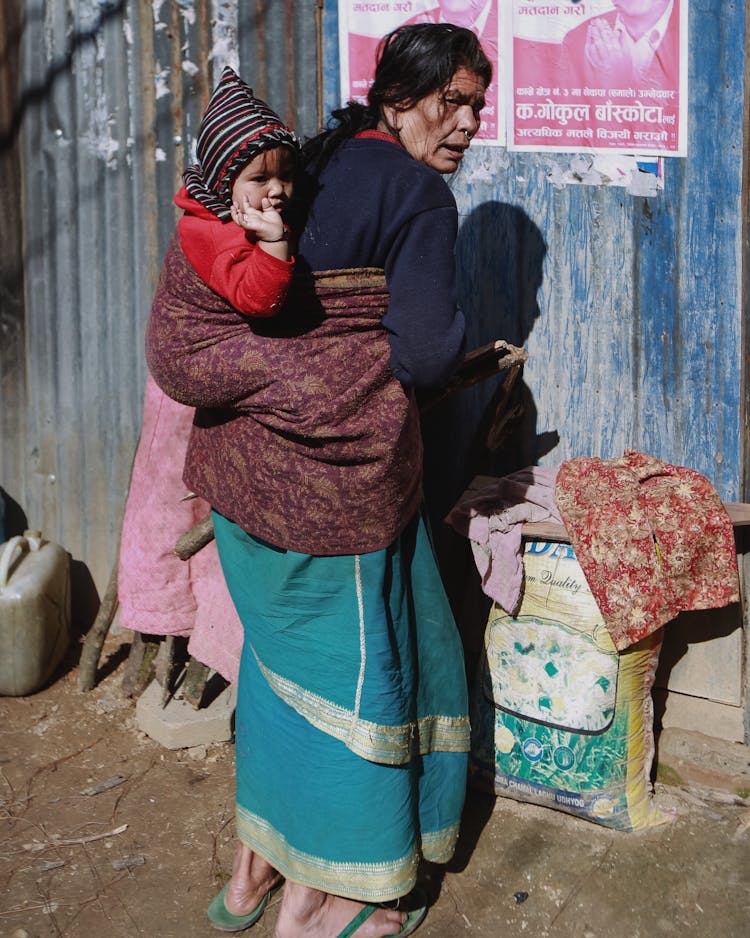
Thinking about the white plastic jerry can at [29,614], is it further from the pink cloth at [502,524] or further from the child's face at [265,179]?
the child's face at [265,179]

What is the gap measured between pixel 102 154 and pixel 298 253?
2.15m

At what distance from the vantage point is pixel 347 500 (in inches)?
91.0

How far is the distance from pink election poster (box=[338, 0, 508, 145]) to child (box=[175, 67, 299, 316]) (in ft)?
4.43

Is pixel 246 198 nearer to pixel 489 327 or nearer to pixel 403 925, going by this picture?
pixel 489 327

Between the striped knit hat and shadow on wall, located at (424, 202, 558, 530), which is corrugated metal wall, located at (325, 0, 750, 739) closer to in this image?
shadow on wall, located at (424, 202, 558, 530)

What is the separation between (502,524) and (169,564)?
1254mm

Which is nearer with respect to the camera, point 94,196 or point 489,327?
point 489,327

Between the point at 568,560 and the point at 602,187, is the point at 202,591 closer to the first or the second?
the point at 568,560

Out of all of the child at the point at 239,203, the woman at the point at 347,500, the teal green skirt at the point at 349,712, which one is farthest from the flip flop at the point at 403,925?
the child at the point at 239,203

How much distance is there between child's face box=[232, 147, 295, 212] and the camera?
2012 millimetres

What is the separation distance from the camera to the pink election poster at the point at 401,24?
324cm

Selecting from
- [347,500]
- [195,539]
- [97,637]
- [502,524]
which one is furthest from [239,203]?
[97,637]

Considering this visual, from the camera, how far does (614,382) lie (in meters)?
3.32

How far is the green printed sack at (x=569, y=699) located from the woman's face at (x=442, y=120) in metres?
1.25
